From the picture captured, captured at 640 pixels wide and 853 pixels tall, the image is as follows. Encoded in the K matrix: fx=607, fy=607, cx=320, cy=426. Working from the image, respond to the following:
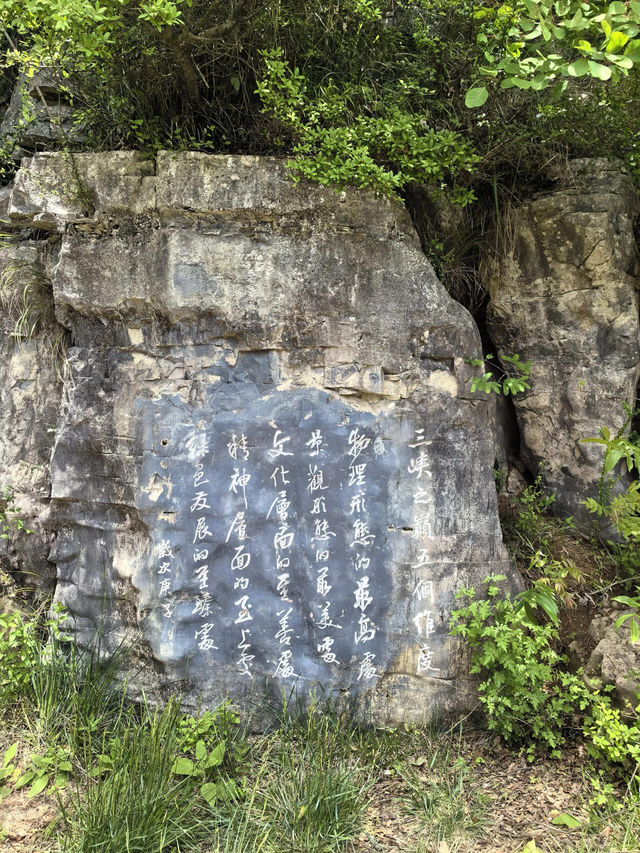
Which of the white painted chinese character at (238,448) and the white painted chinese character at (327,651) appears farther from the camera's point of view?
the white painted chinese character at (238,448)

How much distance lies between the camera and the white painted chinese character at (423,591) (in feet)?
10.9

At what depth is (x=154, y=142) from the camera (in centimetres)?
351

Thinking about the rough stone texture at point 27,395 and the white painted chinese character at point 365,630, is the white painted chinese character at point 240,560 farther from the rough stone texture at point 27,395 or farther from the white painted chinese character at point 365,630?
Result: the rough stone texture at point 27,395

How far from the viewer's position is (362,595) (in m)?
3.31

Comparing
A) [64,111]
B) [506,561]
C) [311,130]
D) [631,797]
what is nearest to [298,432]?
[506,561]

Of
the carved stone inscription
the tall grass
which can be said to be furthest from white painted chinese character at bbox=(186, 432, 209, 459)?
the tall grass

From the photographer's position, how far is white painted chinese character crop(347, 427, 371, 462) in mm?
3383

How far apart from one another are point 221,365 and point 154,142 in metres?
1.36

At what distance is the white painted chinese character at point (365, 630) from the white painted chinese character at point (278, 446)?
990 millimetres

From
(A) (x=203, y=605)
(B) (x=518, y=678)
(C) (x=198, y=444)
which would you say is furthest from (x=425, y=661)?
(C) (x=198, y=444)

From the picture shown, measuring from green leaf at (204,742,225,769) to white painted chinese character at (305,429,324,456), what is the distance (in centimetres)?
153

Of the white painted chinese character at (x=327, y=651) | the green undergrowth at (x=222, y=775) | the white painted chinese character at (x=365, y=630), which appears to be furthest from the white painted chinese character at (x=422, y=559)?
the green undergrowth at (x=222, y=775)

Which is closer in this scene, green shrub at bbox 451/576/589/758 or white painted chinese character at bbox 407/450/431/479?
green shrub at bbox 451/576/589/758

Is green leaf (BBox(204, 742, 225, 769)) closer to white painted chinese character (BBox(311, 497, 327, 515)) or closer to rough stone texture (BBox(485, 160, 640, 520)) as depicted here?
white painted chinese character (BBox(311, 497, 327, 515))
